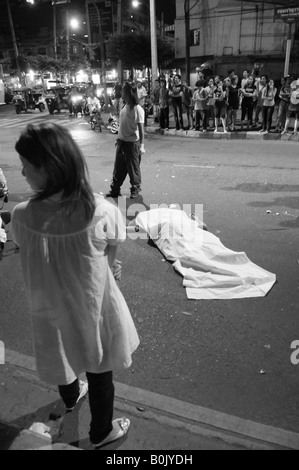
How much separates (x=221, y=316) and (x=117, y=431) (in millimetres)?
1606

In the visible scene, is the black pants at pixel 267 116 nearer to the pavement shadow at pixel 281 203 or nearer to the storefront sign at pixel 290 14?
the storefront sign at pixel 290 14

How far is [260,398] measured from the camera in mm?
2648

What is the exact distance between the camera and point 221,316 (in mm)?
3566

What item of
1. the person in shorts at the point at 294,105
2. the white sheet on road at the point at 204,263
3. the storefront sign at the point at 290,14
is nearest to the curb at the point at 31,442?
the white sheet on road at the point at 204,263

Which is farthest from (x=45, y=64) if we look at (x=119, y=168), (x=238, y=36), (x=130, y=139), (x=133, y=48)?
(x=130, y=139)

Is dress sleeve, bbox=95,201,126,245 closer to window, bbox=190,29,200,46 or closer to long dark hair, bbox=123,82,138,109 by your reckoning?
long dark hair, bbox=123,82,138,109

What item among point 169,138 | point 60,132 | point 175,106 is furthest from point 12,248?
point 175,106

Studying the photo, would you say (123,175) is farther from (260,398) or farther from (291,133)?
(291,133)

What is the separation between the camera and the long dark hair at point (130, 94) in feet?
21.0

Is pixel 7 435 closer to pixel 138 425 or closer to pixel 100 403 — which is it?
pixel 100 403

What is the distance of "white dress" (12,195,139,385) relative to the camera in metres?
1.72

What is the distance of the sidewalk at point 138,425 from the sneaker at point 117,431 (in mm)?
35

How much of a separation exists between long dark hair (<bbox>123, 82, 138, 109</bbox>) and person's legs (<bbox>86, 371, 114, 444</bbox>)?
537cm

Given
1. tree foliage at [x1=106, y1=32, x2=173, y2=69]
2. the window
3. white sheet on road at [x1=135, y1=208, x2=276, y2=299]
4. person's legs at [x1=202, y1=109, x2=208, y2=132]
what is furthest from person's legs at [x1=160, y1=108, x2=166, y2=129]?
the window
